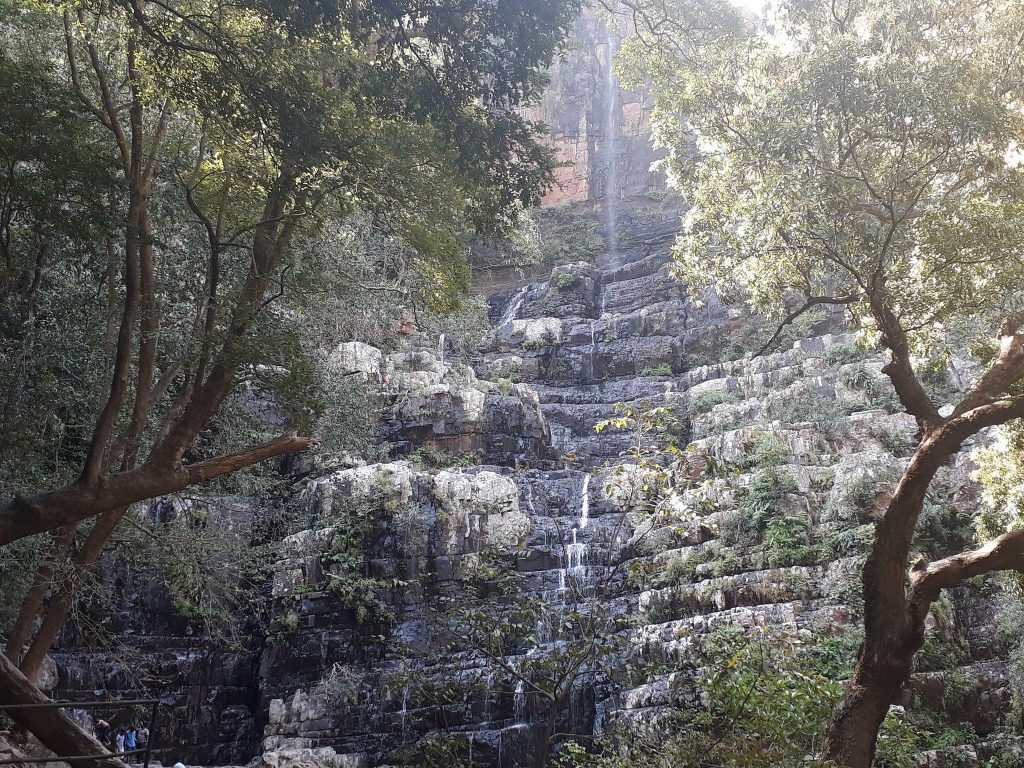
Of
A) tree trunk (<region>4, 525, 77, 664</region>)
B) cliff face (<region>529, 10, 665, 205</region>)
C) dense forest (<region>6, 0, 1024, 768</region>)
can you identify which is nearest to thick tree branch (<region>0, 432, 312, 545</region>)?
dense forest (<region>6, 0, 1024, 768</region>)

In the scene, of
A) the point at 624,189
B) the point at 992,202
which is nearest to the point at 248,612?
the point at 992,202

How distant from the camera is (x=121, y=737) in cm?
1311

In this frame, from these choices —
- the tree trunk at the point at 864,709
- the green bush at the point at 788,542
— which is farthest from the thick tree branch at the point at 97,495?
the green bush at the point at 788,542

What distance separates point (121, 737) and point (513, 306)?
20832mm

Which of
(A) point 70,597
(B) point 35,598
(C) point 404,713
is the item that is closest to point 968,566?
(A) point 70,597

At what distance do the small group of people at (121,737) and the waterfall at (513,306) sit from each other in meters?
18.3

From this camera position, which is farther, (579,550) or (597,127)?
(597,127)

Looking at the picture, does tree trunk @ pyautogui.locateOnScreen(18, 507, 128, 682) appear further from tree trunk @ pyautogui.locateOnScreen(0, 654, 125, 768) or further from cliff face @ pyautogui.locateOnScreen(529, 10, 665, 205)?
cliff face @ pyautogui.locateOnScreen(529, 10, 665, 205)

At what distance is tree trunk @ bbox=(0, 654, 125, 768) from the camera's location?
20.3ft

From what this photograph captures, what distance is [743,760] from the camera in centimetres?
470

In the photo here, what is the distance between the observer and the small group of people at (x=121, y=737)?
1302 cm

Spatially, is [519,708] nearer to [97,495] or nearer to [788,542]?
[788,542]

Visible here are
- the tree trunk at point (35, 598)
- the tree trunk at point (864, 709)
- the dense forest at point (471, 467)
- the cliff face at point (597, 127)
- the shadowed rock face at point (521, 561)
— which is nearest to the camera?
the tree trunk at point (864, 709)

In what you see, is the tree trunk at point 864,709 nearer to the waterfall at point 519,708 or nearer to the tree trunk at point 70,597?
the tree trunk at point 70,597
